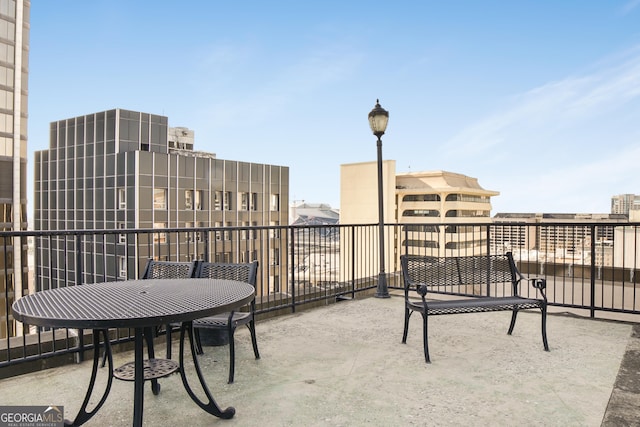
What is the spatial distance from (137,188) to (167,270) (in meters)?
36.6

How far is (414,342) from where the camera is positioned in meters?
4.18

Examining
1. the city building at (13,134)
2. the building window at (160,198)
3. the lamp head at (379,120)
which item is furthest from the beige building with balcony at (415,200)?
the lamp head at (379,120)

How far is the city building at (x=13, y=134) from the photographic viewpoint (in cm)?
2497

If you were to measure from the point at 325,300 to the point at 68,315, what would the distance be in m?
4.77

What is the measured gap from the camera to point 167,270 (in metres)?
3.54

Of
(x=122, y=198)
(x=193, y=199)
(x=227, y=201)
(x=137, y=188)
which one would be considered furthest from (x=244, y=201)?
(x=122, y=198)

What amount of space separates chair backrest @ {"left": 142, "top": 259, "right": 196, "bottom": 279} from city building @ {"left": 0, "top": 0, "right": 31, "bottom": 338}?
2682cm

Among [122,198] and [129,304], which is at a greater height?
[122,198]

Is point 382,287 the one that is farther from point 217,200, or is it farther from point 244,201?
point 244,201

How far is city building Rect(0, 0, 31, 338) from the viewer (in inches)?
983

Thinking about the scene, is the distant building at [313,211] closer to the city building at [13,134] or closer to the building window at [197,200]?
the building window at [197,200]

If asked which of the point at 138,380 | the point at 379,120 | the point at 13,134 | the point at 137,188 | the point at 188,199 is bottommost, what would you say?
the point at 138,380
